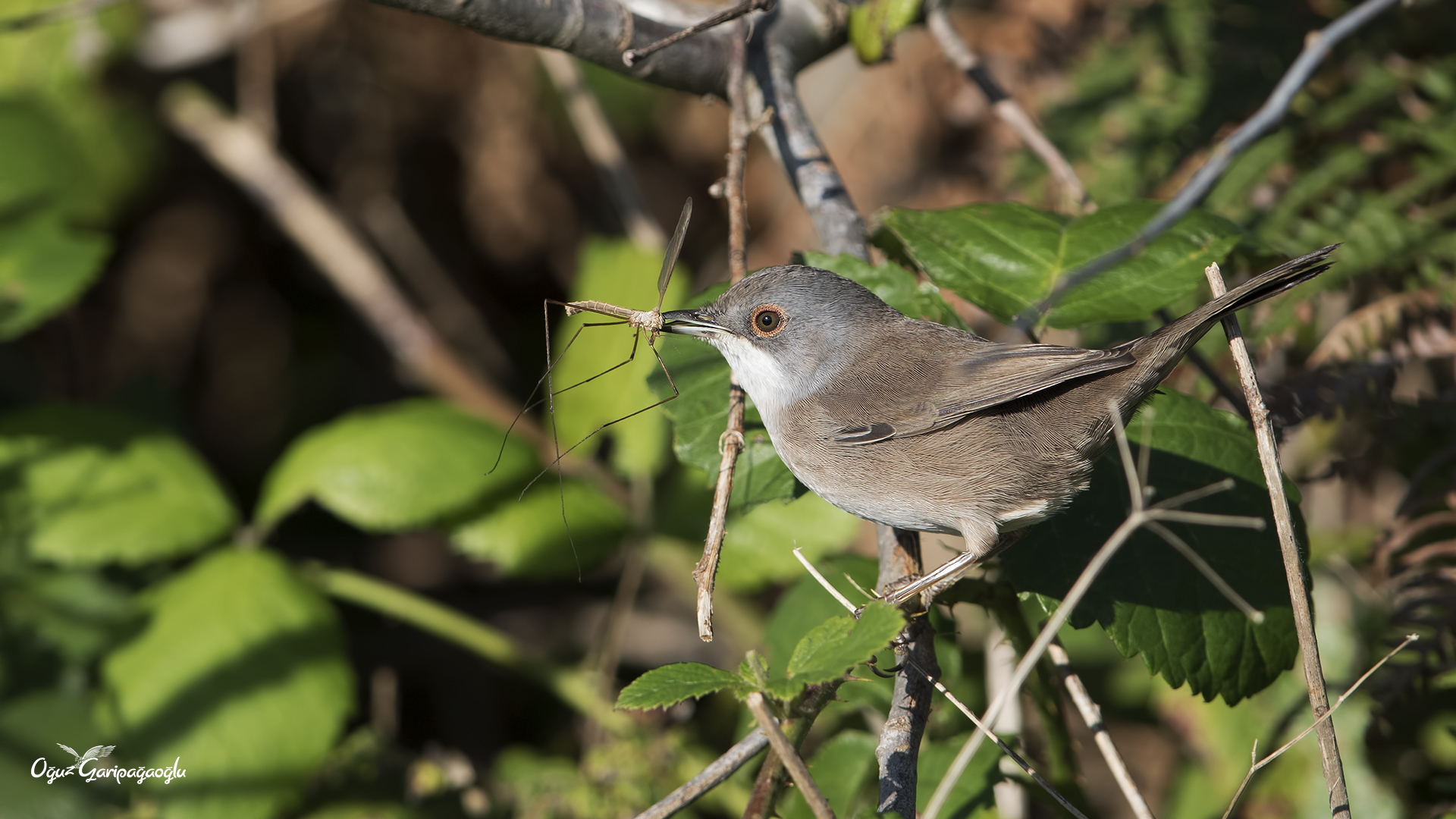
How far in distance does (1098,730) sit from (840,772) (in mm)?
730

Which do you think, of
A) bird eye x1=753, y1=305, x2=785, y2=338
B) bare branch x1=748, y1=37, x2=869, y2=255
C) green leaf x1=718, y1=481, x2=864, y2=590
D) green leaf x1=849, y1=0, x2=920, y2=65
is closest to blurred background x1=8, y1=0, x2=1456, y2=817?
green leaf x1=718, y1=481, x2=864, y2=590

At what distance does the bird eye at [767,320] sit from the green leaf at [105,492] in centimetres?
202

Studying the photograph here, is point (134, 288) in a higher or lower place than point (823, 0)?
lower

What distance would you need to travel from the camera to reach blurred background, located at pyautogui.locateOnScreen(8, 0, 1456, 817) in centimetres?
320

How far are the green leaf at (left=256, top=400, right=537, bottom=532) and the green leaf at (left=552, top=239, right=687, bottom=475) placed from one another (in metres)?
0.32

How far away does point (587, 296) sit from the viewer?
3.92 metres

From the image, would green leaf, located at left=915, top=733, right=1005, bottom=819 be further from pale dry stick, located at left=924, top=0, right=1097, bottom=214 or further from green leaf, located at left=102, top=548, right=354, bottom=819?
green leaf, located at left=102, top=548, right=354, bottom=819

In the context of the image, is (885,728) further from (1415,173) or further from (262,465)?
(262,465)

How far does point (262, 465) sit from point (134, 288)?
1.27 meters

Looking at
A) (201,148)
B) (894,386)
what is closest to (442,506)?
(894,386)

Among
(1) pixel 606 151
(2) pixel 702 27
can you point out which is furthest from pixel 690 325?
(1) pixel 606 151

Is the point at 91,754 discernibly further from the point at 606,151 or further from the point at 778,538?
the point at 606,151

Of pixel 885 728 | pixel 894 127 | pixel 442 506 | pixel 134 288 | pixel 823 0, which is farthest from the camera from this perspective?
pixel 134 288

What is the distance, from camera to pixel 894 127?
516 centimetres
